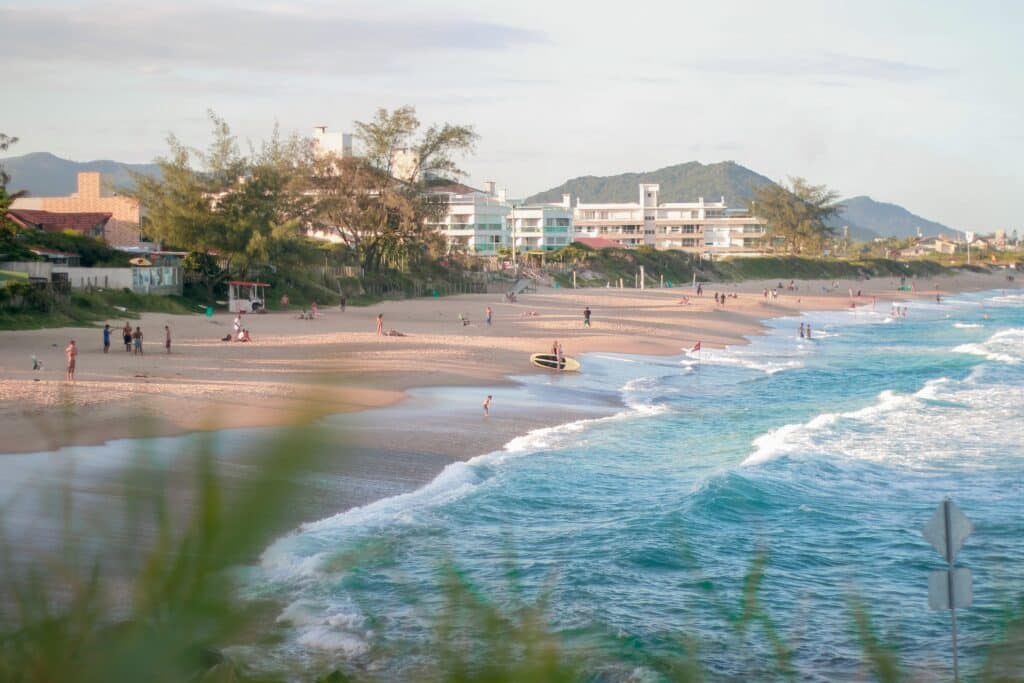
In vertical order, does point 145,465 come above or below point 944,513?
above

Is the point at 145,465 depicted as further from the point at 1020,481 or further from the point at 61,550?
the point at 1020,481

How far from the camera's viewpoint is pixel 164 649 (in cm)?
104

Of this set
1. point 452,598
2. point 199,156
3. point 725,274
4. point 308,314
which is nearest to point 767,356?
point 308,314

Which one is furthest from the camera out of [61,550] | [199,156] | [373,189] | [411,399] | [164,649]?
[373,189]

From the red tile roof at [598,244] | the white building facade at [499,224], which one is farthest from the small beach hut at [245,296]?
the red tile roof at [598,244]

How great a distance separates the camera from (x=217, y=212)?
47844 mm

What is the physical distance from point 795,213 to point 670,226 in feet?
52.7

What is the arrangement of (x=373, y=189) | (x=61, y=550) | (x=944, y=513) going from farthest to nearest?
(x=373, y=189), (x=944, y=513), (x=61, y=550)

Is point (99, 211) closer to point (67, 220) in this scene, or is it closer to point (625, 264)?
point (67, 220)

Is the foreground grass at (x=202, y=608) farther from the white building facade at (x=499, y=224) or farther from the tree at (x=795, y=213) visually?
the tree at (x=795, y=213)

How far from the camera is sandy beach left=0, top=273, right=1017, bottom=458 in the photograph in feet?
5.76

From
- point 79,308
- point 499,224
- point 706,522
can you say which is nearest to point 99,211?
point 79,308

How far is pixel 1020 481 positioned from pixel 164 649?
69.0 feet

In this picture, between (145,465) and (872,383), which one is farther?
(872,383)
